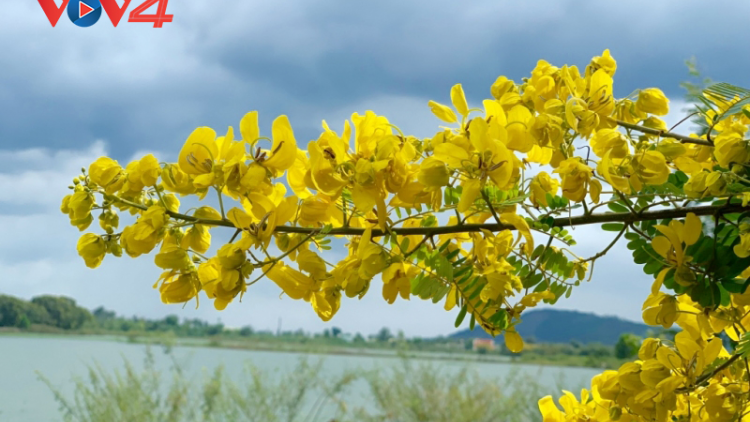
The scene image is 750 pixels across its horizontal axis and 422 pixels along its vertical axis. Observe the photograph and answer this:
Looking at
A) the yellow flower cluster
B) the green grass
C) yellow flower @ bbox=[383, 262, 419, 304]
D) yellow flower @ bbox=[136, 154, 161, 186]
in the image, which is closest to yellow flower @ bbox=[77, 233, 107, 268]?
the yellow flower cluster

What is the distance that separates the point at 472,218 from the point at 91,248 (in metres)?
0.33

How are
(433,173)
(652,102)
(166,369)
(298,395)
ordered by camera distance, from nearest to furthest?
(433,173) → (652,102) → (166,369) → (298,395)

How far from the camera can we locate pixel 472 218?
0.54 metres

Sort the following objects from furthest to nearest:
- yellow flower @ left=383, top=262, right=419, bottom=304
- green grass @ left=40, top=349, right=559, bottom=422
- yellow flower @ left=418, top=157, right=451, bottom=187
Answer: green grass @ left=40, top=349, right=559, bottom=422 < yellow flower @ left=383, top=262, right=419, bottom=304 < yellow flower @ left=418, top=157, right=451, bottom=187

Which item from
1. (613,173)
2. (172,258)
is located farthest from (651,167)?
(172,258)

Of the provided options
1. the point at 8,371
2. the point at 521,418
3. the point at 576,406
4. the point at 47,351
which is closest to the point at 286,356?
the point at 521,418

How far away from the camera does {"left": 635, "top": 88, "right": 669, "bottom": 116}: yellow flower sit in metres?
0.65

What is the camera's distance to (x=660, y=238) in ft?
1.56

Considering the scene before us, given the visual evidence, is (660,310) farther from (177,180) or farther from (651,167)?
(177,180)

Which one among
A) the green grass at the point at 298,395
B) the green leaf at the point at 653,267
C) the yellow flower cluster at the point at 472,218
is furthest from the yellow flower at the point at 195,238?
the green grass at the point at 298,395

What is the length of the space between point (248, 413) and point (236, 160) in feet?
12.5

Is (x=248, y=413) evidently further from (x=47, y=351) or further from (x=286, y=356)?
(x=47, y=351)

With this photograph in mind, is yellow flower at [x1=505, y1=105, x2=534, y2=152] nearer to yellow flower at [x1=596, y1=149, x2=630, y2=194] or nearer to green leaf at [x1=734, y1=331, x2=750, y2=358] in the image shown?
yellow flower at [x1=596, y1=149, x2=630, y2=194]

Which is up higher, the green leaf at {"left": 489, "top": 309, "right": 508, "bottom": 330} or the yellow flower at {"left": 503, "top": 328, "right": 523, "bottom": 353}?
the green leaf at {"left": 489, "top": 309, "right": 508, "bottom": 330}
